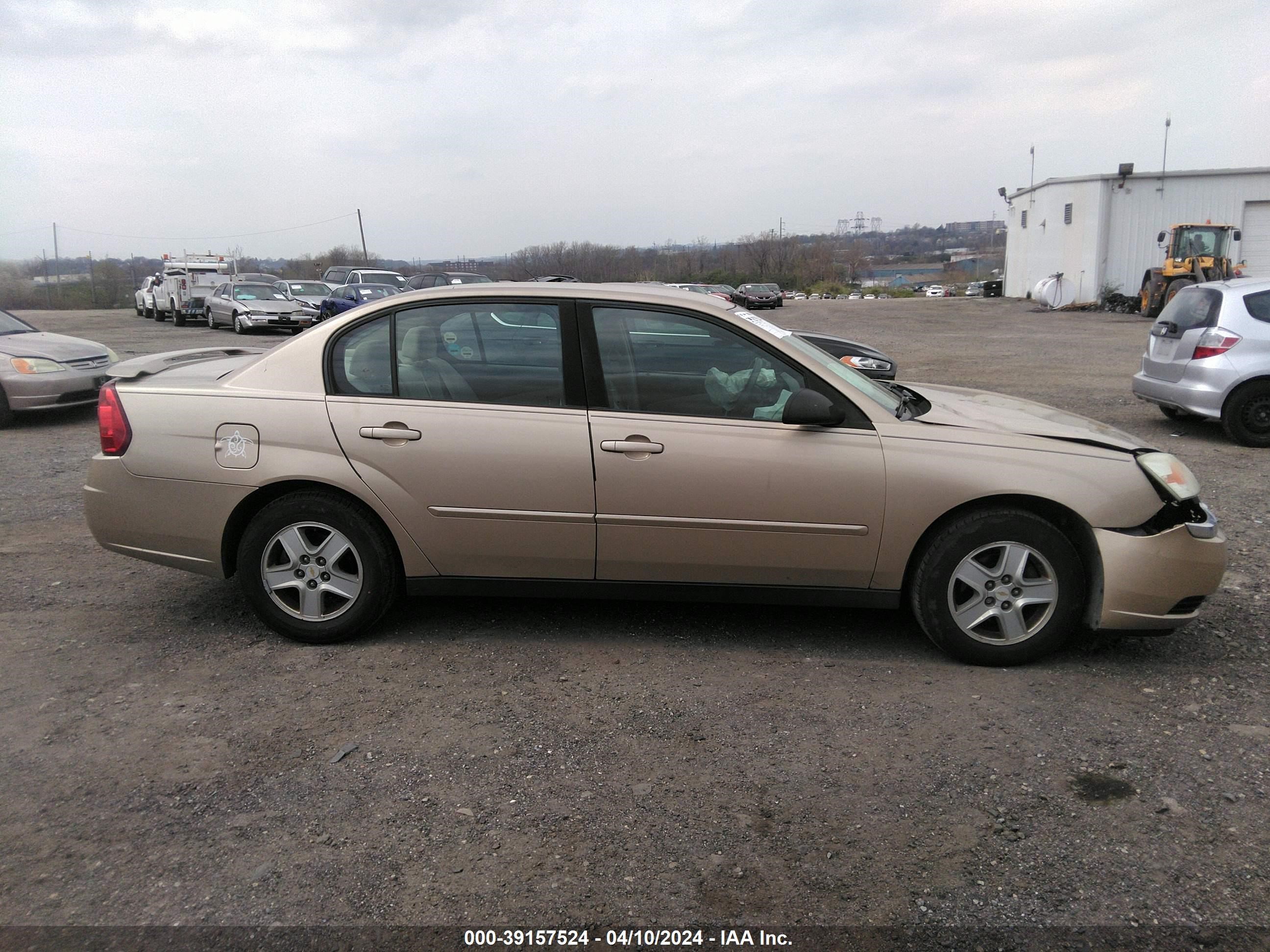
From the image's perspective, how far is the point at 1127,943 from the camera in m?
2.51

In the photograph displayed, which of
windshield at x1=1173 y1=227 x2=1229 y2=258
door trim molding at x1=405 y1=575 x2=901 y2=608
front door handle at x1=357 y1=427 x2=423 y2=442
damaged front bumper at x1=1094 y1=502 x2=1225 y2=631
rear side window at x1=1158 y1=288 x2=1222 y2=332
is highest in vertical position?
windshield at x1=1173 y1=227 x2=1229 y2=258

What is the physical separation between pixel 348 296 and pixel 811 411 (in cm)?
2359

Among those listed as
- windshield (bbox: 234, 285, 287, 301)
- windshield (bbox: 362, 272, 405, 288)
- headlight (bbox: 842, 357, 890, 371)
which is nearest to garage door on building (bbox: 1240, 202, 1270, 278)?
windshield (bbox: 362, 272, 405, 288)

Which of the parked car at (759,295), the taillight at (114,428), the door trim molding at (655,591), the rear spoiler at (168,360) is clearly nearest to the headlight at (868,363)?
the door trim molding at (655,591)

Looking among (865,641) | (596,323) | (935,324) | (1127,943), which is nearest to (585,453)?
(596,323)

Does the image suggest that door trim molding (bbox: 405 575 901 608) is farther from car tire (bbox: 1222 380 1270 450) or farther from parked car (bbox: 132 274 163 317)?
parked car (bbox: 132 274 163 317)

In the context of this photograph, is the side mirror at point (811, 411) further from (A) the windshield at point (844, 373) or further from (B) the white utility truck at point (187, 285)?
(B) the white utility truck at point (187, 285)

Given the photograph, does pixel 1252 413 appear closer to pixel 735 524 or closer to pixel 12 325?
pixel 735 524

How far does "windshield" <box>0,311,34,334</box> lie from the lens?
1155 centimetres

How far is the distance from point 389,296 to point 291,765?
2.20m

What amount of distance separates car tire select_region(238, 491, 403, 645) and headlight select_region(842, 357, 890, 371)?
7.13 m

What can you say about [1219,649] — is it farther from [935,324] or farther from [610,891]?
[935,324]

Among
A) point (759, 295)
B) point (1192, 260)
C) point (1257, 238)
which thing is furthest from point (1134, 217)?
point (759, 295)

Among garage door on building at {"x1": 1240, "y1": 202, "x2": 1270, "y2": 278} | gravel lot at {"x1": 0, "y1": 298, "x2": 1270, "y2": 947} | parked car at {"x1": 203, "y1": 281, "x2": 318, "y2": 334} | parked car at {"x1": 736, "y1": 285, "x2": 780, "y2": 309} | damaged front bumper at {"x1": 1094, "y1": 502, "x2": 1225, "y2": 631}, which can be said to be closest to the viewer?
gravel lot at {"x1": 0, "y1": 298, "x2": 1270, "y2": 947}
